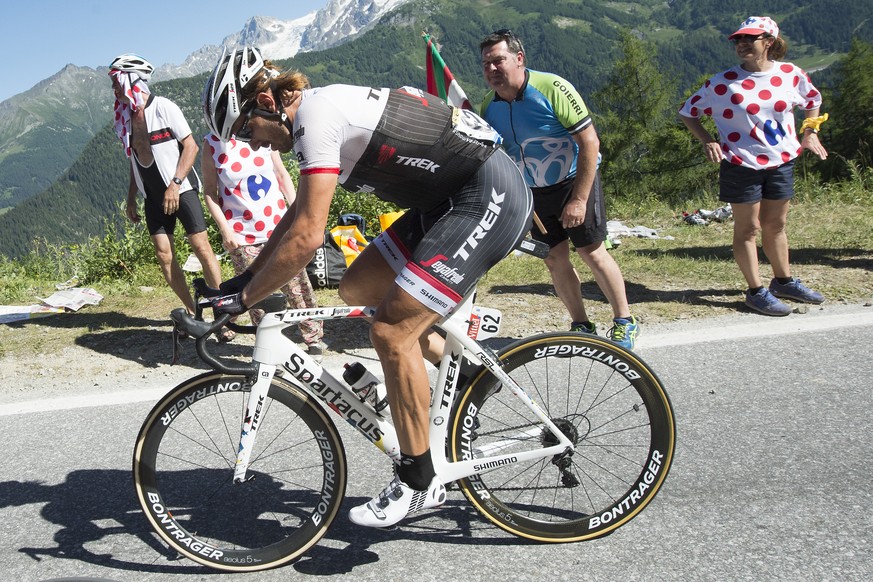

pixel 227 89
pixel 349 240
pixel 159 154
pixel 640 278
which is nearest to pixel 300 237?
pixel 227 89

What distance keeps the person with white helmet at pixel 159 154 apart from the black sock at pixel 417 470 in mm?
3532

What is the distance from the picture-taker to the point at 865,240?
25.7 ft

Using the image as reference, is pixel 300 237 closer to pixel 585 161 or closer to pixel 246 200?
pixel 585 161

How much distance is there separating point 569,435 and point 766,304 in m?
3.43

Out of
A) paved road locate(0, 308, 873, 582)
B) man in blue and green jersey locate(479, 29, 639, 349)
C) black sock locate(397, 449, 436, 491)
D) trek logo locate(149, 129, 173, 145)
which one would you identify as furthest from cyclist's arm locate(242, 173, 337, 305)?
trek logo locate(149, 129, 173, 145)

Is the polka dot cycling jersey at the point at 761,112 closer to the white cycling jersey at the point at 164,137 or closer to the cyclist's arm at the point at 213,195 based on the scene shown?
the cyclist's arm at the point at 213,195

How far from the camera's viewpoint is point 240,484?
3.14 m

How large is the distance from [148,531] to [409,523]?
1175 mm

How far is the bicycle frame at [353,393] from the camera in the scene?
9.51 feet

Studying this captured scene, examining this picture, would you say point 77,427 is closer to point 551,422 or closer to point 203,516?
point 203,516

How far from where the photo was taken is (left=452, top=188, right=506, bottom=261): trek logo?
288cm

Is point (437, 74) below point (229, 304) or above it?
above

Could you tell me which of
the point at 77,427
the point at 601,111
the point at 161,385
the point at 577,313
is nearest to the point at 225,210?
the point at 161,385

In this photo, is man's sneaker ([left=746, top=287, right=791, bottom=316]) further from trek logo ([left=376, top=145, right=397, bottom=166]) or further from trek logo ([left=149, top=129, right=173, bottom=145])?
trek logo ([left=149, top=129, right=173, bottom=145])
